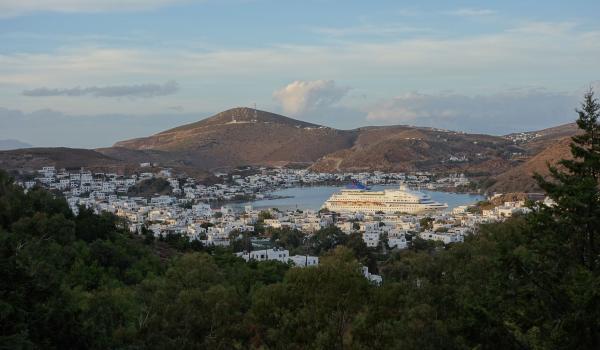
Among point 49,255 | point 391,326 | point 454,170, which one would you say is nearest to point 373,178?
point 454,170

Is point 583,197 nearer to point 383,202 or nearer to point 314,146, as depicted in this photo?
point 383,202

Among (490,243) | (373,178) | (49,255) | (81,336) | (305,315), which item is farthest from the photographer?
(373,178)

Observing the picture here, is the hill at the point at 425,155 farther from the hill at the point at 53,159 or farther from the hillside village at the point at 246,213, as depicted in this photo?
the hill at the point at 53,159

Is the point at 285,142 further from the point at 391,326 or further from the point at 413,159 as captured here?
the point at 391,326

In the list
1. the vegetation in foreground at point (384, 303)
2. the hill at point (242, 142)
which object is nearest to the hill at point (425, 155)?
the hill at point (242, 142)

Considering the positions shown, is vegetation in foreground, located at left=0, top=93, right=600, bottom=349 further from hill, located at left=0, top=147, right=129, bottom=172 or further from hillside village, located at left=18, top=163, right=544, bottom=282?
hill, located at left=0, top=147, right=129, bottom=172

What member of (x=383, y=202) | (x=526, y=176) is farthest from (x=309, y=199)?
(x=526, y=176)
